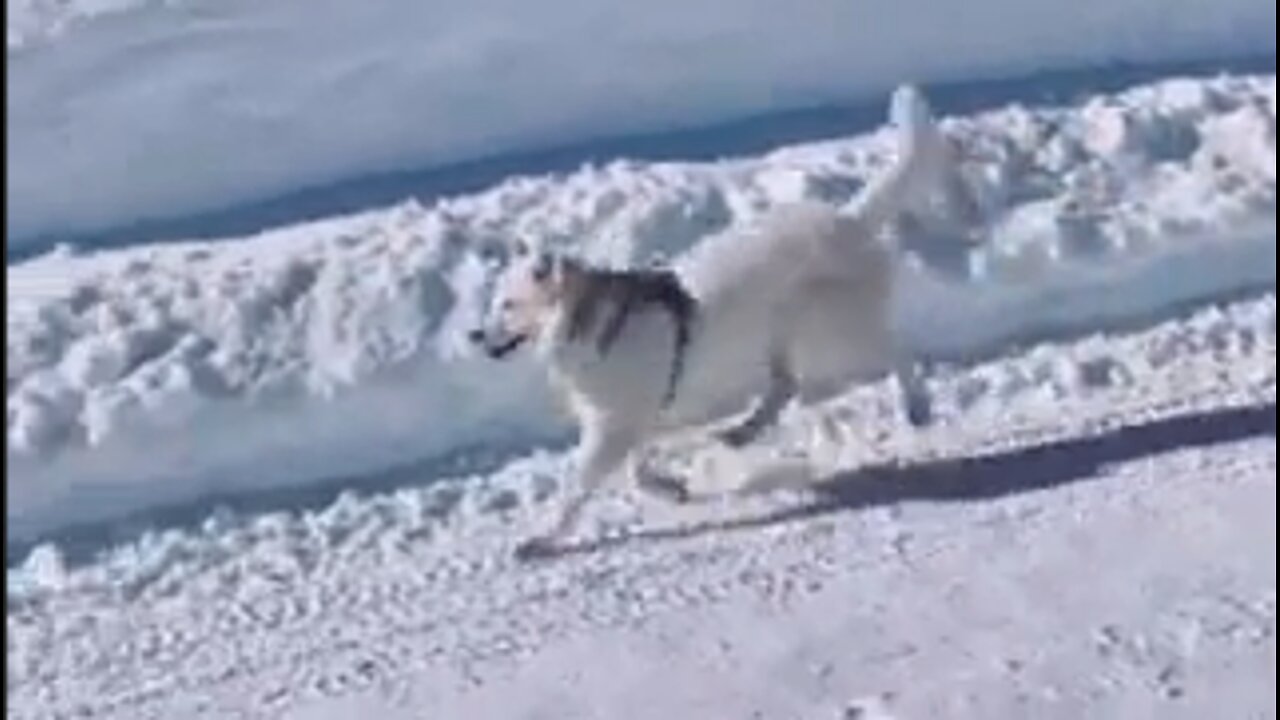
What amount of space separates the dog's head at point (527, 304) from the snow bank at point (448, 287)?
0.61 metres

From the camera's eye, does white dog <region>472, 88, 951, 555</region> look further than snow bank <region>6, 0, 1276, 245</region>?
No

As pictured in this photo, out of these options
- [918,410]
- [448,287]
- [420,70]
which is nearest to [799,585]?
[918,410]

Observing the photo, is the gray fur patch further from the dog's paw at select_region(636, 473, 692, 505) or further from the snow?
the snow

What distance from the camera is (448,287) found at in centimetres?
841

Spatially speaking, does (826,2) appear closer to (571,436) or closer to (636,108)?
(636,108)

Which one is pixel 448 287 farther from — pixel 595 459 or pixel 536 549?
pixel 536 549

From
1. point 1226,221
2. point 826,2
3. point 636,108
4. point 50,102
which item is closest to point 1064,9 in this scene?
point 826,2

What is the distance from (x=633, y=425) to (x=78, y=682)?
4.01 feet

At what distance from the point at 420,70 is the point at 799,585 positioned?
3.78 meters

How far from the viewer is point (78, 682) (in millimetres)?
6605

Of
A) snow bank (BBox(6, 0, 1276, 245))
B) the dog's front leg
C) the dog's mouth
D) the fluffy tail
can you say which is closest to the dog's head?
the dog's mouth

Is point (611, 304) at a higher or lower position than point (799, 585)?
higher

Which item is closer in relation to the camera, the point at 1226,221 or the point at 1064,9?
the point at 1226,221

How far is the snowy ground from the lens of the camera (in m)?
6.48
